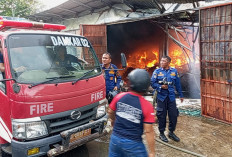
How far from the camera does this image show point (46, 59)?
3.27 m

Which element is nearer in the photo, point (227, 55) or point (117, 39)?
point (227, 55)

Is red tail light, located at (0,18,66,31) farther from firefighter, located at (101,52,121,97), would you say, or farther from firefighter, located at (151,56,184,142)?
firefighter, located at (151,56,184,142)

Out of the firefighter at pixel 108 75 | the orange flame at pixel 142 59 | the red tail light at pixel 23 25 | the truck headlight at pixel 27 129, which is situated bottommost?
the truck headlight at pixel 27 129

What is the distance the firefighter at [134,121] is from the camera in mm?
2119

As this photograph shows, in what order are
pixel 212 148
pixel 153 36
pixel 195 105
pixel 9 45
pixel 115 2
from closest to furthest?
pixel 9 45
pixel 212 148
pixel 195 105
pixel 115 2
pixel 153 36

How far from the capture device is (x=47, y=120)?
2.77 metres

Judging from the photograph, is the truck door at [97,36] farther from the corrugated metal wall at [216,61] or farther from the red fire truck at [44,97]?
the red fire truck at [44,97]

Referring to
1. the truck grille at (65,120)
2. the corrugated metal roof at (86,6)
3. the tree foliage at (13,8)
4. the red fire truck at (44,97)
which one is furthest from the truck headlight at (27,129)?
the tree foliage at (13,8)

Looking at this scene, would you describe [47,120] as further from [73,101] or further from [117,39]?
[117,39]

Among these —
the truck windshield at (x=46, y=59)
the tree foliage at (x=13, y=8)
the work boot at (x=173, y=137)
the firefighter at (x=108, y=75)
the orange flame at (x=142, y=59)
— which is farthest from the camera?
the tree foliage at (x=13, y=8)

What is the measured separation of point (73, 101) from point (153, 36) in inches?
380

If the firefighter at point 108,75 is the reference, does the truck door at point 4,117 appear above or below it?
below

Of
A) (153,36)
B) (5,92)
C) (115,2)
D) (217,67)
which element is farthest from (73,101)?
(153,36)

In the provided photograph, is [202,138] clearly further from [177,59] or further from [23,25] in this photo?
[177,59]
